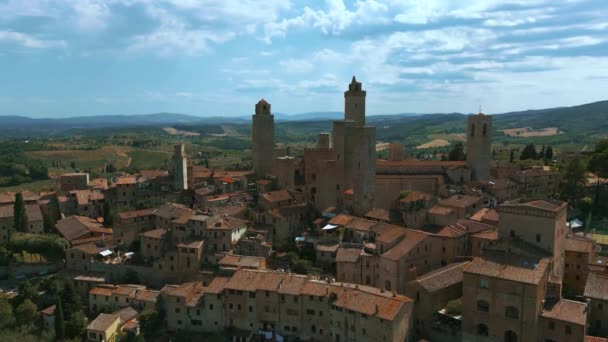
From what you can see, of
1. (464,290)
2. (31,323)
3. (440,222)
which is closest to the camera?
(464,290)

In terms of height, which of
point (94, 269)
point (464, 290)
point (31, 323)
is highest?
point (464, 290)

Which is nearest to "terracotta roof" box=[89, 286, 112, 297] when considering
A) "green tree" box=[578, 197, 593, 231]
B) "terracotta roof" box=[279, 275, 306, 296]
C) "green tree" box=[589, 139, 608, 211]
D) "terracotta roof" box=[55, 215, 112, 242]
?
"terracotta roof" box=[55, 215, 112, 242]

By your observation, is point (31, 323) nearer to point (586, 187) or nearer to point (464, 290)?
point (464, 290)

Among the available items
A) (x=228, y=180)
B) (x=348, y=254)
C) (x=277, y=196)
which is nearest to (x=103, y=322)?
(x=348, y=254)

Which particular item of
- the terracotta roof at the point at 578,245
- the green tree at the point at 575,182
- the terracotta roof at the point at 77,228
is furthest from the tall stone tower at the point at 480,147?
the terracotta roof at the point at 77,228

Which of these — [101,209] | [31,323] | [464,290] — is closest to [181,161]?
[101,209]

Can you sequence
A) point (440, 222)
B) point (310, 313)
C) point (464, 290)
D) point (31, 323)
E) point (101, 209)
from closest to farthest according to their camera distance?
point (464, 290), point (310, 313), point (31, 323), point (440, 222), point (101, 209)
